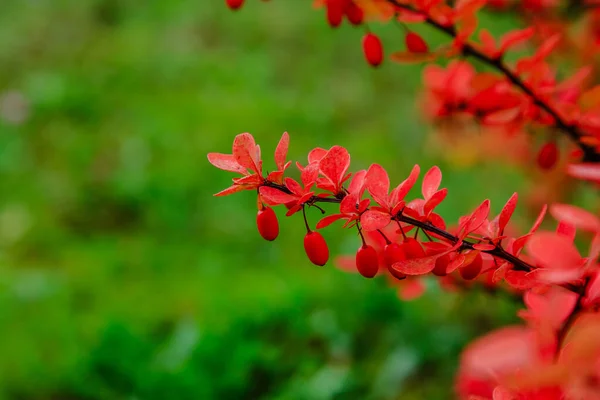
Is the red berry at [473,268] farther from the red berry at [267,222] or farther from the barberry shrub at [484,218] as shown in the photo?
the red berry at [267,222]

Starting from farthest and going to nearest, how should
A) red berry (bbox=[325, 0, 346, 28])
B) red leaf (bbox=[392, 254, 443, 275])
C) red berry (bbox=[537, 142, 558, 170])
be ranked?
red berry (bbox=[537, 142, 558, 170])
red berry (bbox=[325, 0, 346, 28])
red leaf (bbox=[392, 254, 443, 275])

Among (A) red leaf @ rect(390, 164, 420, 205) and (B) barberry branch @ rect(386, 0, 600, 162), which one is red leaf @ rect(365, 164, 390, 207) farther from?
(B) barberry branch @ rect(386, 0, 600, 162)

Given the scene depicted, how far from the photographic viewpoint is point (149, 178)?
8.80 ft

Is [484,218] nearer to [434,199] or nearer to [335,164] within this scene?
[434,199]

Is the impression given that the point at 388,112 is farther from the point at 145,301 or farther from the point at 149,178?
the point at 145,301

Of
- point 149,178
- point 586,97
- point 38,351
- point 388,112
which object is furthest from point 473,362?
point 388,112

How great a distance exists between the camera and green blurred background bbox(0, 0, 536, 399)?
5.47ft

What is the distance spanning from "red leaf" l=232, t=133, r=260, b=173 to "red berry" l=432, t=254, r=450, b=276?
20cm

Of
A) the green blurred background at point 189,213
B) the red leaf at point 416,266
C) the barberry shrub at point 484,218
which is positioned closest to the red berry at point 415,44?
the barberry shrub at point 484,218

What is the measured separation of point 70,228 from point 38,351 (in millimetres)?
808

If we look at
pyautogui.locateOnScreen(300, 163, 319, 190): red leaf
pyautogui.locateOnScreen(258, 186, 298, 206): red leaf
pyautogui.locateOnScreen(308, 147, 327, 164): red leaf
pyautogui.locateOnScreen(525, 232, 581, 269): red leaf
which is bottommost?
pyautogui.locateOnScreen(525, 232, 581, 269): red leaf

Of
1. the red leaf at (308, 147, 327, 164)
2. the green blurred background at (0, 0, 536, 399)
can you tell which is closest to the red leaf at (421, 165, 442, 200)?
the red leaf at (308, 147, 327, 164)

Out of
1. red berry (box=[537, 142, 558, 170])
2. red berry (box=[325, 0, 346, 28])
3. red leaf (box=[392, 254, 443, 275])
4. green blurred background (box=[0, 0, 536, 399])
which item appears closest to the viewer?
red leaf (box=[392, 254, 443, 275])

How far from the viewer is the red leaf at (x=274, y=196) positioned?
609mm
